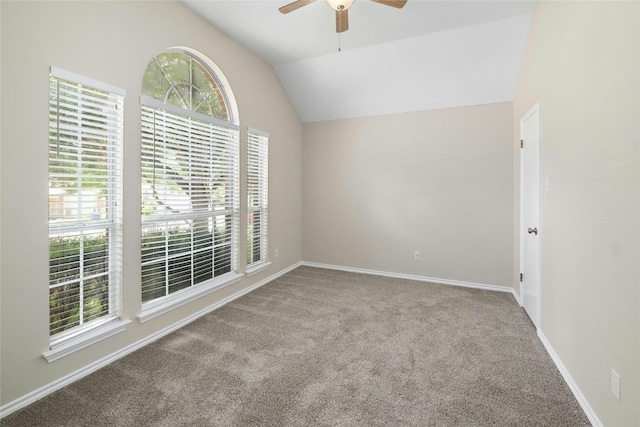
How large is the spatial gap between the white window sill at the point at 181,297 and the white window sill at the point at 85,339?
0.58 ft

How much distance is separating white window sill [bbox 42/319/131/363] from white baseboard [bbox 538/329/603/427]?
3.11 meters

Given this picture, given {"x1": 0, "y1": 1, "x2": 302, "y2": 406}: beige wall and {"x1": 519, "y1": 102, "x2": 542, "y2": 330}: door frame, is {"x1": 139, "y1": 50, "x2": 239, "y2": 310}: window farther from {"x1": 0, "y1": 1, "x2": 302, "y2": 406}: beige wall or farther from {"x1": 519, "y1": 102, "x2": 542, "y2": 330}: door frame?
{"x1": 519, "y1": 102, "x2": 542, "y2": 330}: door frame

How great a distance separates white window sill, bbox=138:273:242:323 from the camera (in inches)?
96.9

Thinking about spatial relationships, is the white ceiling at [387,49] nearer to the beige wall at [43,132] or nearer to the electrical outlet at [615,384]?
the beige wall at [43,132]

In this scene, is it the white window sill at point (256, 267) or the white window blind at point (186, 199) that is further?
the white window sill at point (256, 267)

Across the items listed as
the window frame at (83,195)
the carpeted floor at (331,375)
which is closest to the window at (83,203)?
the window frame at (83,195)

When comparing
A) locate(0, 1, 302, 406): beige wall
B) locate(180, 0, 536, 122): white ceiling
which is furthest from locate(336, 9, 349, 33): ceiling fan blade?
locate(0, 1, 302, 406): beige wall

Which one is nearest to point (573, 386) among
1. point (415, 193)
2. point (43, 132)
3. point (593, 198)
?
point (593, 198)

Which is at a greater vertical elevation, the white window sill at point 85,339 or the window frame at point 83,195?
the window frame at point 83,195

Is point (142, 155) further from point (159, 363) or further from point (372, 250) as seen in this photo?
point (372, 250)

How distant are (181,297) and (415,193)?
3.26 meters

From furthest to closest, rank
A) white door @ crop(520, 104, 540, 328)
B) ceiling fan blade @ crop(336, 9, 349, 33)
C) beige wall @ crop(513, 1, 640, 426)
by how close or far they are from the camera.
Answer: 1. white door @ crop(520, 104, 540, 328)
2. ceiling fan blade @ crop(336, 9, 349, 33)
3. beige wall @ crop(513, 1, 640, 426)

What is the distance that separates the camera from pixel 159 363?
2.17 m

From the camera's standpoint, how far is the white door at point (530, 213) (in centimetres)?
264
